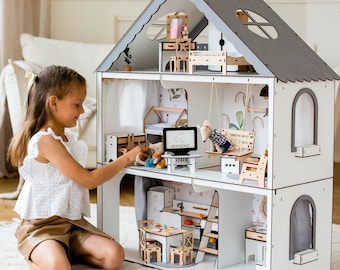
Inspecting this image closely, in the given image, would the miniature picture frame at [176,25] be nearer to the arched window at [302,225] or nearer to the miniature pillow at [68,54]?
the arched window at [302,225]

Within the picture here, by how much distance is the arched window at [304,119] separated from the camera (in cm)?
202

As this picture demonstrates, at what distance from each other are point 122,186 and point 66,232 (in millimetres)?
1283

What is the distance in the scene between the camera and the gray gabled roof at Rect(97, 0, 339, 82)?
2.00 meters

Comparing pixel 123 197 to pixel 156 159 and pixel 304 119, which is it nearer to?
pixel 156 159

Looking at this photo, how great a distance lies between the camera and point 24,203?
226 centimetres

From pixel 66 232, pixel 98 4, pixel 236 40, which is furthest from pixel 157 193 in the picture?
pixel 98 4

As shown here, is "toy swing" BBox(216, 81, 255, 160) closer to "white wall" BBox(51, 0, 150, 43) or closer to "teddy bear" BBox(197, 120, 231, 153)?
"teddy bear" BBox(197, 120, 231, 153)

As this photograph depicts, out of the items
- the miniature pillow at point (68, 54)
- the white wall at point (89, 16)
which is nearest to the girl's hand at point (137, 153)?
the miniature pillow at point (68, 54)

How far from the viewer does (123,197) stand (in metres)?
3.36

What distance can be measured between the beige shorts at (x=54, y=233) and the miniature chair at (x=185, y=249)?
20 cm

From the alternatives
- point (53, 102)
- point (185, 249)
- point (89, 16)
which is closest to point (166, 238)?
point (185, 249)

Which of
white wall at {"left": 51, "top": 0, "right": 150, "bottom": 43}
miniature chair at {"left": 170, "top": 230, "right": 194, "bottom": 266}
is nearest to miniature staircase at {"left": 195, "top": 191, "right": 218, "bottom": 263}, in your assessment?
miniature chair at {"left": 170, "top": 230, "right": 194, "bottom": 266}

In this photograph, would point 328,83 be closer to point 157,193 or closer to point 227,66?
point 227,66

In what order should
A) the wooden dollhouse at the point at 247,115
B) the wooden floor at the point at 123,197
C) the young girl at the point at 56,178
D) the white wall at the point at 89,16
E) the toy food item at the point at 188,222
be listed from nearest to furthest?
the wooden dollhouse at the point at 247,115 → the young girl at the point at 56,178 → the toy food item at the point at 188,222 → the wooden floor at the point at 123,197 → the white wall at the point at 89,16
